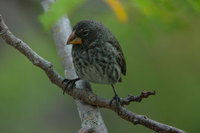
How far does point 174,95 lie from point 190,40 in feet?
2.57

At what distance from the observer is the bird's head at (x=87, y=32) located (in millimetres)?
3257

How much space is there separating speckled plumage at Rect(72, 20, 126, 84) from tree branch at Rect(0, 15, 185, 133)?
48 cm

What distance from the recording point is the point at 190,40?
12.9ft

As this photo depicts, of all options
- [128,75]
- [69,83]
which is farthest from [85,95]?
[128,75]

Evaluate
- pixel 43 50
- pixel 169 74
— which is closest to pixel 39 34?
pixel 43 50

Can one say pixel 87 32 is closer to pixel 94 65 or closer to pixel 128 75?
pixel 94 65

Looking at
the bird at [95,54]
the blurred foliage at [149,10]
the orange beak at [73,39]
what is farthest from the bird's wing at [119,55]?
the blurred foliage at [149,10]

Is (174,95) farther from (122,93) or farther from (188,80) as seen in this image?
(122,93)

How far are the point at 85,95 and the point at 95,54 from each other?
734mm

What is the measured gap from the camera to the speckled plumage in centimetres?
327

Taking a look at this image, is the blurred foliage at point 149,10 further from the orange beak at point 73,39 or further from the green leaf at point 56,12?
the orange beak at point 73,39

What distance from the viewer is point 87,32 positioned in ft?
11.4

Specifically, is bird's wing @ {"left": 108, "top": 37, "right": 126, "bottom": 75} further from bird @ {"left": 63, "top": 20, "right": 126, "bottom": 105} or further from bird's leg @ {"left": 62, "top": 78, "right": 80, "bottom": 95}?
bird's leg @ {"left": 62, "top": 78, "right": 80, "bottom": 95}

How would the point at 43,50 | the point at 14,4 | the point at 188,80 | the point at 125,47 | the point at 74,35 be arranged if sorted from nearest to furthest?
the point at 74,35, the point at 188,80, the point at 125,47, the point at 43,50, the point at 14,4
